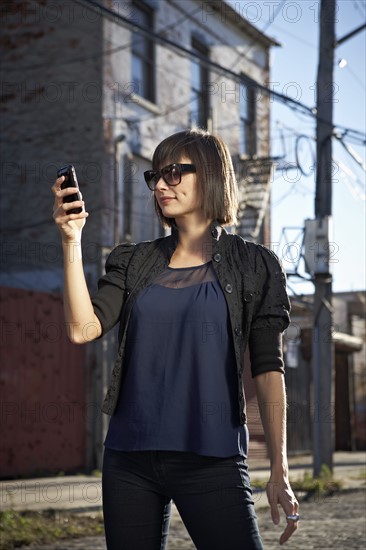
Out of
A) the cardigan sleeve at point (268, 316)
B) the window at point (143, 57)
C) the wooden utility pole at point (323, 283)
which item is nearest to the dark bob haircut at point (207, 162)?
the cardigan sleeve at point (268, 316)

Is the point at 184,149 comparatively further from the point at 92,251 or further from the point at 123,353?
the point at 92,251

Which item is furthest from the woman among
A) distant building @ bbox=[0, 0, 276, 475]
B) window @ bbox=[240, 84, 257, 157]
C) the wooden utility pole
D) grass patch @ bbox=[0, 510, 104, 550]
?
window @ bbox=[240, 84, 257, 157]

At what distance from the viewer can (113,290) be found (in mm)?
3229

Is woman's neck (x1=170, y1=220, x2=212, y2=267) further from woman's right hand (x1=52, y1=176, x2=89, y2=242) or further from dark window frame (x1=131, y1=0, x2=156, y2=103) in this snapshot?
dark window frame (x1=131, y1=0, x2=156, y2=103)

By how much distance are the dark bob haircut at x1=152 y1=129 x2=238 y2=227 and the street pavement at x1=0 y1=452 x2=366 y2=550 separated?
16.7ft

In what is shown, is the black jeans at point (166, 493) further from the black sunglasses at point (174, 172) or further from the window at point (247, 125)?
the window at point (247, 125)

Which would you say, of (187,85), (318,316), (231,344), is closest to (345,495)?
(318,316)

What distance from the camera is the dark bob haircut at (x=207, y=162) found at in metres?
3.23

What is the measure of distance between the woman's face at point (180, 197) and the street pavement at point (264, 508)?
16.7ft

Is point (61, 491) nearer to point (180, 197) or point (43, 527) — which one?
point (43, 527)

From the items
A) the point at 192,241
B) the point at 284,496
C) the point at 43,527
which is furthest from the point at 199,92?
the point at 284,496

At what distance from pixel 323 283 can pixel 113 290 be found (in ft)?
37.7

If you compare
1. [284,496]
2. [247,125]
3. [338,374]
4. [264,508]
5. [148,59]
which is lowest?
[264,508]

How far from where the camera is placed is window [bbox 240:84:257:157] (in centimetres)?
2150
